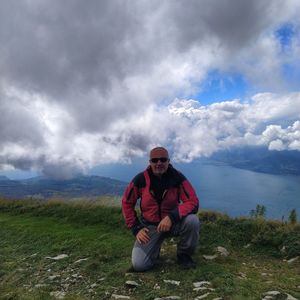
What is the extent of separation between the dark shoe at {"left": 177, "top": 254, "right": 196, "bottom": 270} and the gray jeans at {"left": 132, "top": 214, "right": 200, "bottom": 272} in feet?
0.26

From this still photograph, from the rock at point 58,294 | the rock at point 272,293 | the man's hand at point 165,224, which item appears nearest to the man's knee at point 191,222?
the man's hand at point 165,224

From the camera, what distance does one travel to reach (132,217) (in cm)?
744

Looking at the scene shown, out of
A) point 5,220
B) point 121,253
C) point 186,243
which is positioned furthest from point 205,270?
point 5,220

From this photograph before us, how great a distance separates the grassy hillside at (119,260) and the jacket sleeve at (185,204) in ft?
3.49

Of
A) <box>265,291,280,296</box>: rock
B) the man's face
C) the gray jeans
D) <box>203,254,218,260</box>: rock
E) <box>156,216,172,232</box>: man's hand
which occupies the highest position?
the man's face

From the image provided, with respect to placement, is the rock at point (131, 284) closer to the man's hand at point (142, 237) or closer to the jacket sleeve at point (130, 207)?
the man's hand at point (142, 237)

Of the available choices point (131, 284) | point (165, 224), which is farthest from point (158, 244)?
point (131, 284)

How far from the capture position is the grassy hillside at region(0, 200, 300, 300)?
19.6 ft

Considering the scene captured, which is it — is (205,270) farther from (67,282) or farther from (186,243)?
(67,282)

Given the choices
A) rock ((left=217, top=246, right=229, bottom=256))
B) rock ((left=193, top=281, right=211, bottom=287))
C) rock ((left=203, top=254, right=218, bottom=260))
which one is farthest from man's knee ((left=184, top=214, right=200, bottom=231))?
rock ((left=217, top=246, right=229, bottom=256))

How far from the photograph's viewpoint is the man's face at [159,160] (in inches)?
275

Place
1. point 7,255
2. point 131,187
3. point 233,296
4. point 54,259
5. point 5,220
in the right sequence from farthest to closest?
point 5,220 → point 7,255 → point 54,259 → point 131,187 → point 233,296

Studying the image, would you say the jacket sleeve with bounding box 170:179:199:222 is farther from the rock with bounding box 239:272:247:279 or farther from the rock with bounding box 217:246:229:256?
the rock with bounding box 217:246:229:256

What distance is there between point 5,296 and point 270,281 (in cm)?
452
